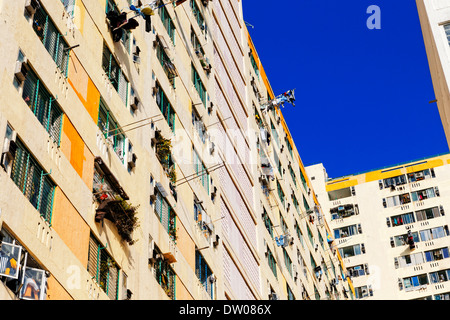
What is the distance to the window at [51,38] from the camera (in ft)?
66.0

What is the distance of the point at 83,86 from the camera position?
2153 centimetres

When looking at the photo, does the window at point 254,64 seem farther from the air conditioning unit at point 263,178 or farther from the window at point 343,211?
the window at point 343,211

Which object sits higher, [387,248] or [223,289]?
[387,248]

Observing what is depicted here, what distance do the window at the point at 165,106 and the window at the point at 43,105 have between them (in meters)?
8.40

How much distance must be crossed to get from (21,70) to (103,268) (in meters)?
5.51

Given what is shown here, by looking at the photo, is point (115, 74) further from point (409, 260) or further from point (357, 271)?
point (357, 271)

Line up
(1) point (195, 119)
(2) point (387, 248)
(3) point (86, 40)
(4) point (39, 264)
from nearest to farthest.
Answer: (4) point (39, 264) < (3) point (86, 40) < (1) point (195, 119) < (2) point (387, 248)

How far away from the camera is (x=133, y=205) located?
22.6m

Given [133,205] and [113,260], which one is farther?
[133,205]

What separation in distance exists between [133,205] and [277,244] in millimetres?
19820

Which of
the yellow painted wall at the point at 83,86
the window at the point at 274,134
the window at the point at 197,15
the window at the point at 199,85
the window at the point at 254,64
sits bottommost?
the yellow painted wall at the point at 83,86

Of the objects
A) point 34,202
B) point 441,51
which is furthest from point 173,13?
point 34,202

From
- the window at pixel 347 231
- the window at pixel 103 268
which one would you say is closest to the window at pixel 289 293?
the window at pixel 103 268

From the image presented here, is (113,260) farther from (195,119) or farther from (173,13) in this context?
(173,13)
